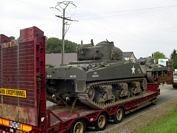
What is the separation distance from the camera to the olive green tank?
754cm

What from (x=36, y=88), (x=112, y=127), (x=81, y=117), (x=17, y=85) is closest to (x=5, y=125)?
(x=17, y=85)

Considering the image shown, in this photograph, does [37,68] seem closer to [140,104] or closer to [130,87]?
[130,87]

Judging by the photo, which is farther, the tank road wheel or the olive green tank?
the tank road wheel

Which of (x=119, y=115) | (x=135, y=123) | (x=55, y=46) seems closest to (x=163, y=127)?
(x=135, y=123)

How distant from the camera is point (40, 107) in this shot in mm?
5355

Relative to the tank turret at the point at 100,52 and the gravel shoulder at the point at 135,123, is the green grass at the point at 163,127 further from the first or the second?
the tank turret at the point at 100,52

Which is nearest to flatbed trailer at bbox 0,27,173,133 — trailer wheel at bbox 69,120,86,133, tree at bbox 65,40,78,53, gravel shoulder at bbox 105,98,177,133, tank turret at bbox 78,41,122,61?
trailer wheel at bbox 69,120,86,133

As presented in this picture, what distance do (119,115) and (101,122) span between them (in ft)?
4.33

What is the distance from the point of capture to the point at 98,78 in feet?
25.9

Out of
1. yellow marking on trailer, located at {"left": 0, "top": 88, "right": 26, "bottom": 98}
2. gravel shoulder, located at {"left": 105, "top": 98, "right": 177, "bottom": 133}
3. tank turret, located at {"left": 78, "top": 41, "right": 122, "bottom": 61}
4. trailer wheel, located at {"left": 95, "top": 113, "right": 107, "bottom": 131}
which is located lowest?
gravel shoulder, located at {"left": 105, "top": 98, "right": 177, "bottom": 133}

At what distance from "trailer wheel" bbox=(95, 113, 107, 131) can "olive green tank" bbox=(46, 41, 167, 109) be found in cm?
42

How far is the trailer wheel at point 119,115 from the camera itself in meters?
9.01

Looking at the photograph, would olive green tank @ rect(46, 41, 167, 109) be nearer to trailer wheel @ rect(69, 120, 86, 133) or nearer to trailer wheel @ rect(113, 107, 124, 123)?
trailer wheel @ rect(113, 107, 124, 123)

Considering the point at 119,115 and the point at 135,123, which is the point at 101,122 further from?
the point at 135,123
